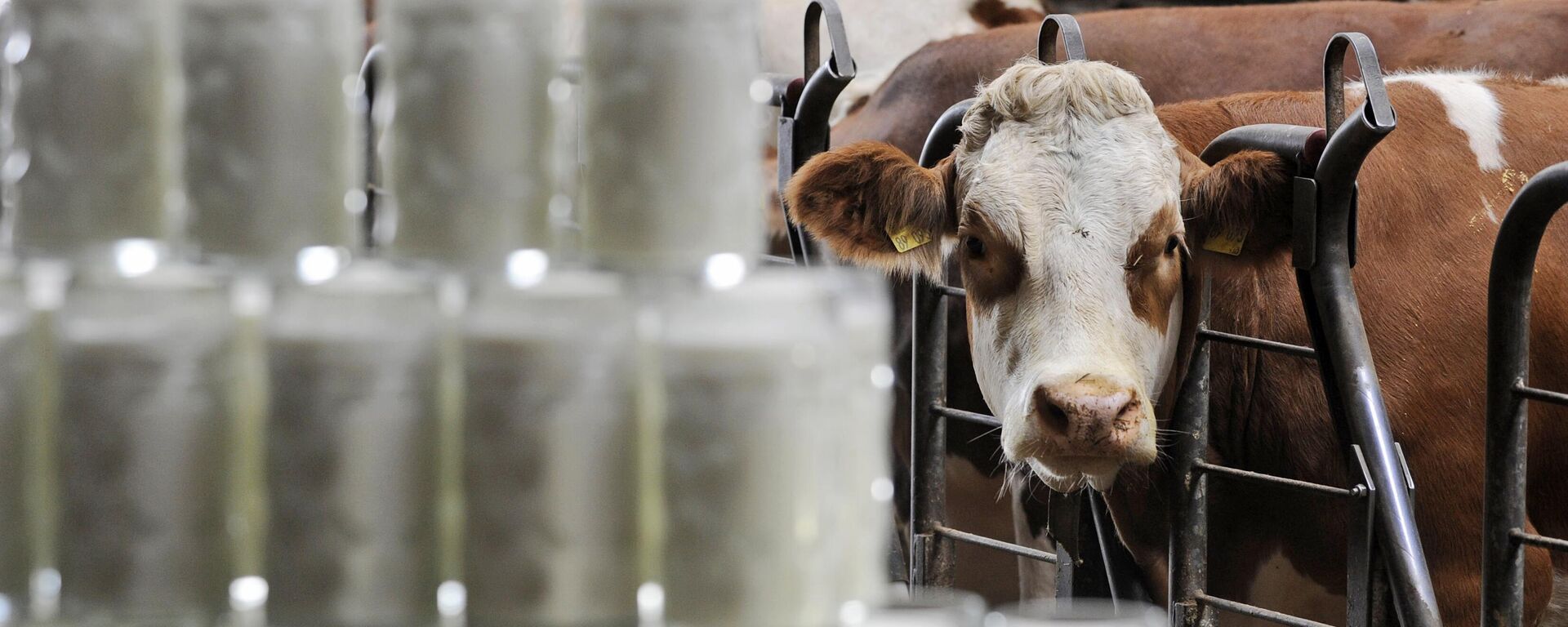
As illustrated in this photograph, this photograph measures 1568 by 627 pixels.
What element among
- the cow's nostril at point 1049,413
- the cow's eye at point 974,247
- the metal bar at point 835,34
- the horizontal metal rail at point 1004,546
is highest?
the metal bar at point 835,34

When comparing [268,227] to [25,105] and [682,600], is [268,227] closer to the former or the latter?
[25,105]

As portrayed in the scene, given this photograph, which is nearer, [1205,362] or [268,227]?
[268,227]

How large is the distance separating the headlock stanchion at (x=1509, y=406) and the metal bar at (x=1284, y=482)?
0.15 m

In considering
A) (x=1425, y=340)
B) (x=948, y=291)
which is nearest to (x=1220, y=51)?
(x=1425, y=340)

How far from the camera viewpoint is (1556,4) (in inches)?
144

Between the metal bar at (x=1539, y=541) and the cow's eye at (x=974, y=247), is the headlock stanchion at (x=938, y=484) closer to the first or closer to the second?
the cow's eye at (x=974, y=247)

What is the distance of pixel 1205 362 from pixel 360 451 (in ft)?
5.34

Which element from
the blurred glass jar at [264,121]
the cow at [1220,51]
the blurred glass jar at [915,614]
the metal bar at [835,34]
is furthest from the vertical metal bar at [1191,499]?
the blurred glass jar at [264,121]

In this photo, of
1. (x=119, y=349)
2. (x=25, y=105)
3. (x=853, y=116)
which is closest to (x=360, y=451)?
(x=119, y=349)

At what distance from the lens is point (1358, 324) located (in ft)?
6.12

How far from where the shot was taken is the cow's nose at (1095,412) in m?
1.87

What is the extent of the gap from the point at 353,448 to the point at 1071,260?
54.9 inches

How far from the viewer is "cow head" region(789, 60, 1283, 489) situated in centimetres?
194

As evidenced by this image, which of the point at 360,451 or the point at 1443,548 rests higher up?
the point at 360,451
